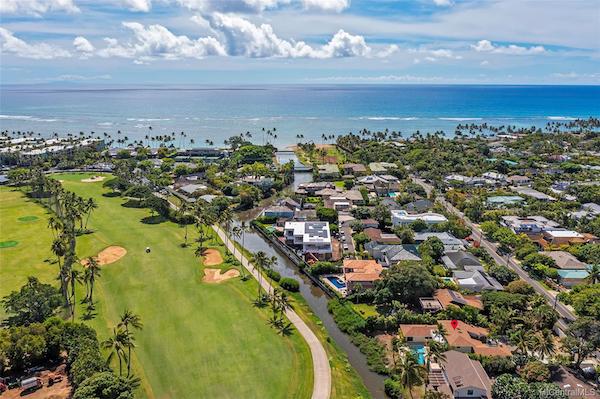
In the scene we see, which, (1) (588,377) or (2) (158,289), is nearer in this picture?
(1) (588,377)

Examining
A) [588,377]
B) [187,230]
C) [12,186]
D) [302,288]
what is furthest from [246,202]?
[588,377]

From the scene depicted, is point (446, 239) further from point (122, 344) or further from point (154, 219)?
point (154, 219)

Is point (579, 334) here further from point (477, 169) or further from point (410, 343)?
point (477, 169)

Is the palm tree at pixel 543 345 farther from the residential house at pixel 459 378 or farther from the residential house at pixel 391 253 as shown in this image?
the residential house at pixel 391 253

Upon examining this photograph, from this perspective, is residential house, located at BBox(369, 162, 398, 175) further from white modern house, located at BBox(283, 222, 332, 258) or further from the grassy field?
the grassy field

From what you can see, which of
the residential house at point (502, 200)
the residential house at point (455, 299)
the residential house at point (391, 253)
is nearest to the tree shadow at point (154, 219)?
the residential house at point (391, 253)

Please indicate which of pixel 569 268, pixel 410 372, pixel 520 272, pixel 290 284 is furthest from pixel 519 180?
pixel 410 372
